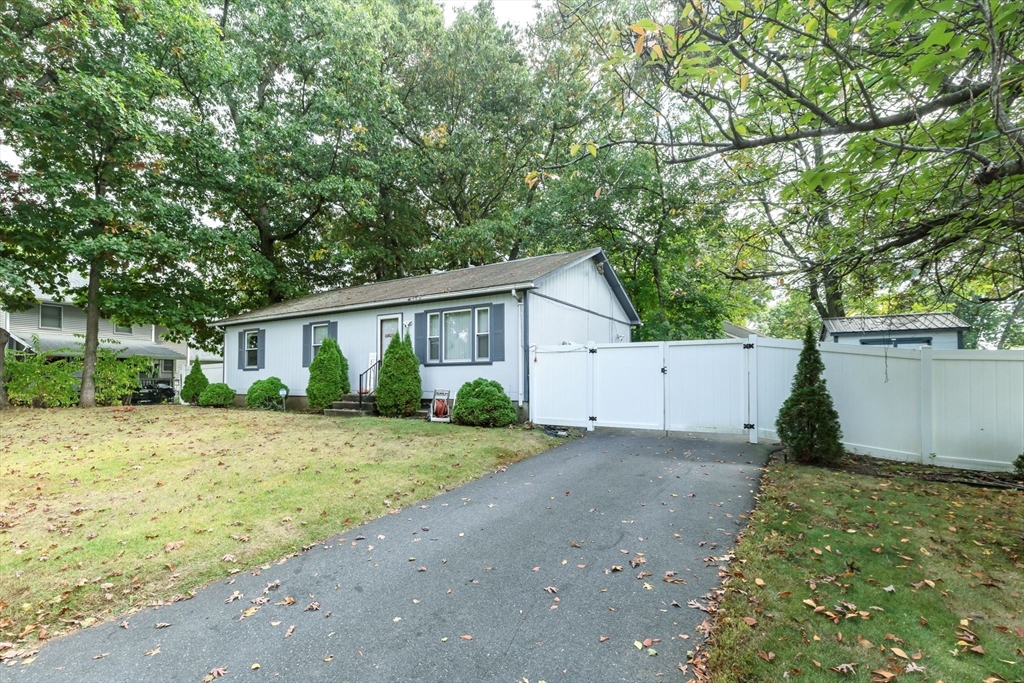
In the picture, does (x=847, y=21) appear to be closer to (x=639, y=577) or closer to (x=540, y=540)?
(x=639, y=577)

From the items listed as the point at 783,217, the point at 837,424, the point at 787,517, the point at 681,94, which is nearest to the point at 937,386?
the point at 837,424

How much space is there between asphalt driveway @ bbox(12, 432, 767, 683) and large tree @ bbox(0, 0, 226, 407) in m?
13.8

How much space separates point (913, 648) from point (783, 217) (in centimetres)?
460

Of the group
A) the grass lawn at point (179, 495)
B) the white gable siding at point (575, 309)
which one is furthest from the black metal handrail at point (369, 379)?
the white gable siding at point (575, 309)

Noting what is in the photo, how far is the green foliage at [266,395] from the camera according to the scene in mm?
15102

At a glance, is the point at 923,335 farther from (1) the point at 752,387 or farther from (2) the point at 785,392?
(1) the point at 752,387

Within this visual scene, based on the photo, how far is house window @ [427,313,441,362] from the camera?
41.3 feet

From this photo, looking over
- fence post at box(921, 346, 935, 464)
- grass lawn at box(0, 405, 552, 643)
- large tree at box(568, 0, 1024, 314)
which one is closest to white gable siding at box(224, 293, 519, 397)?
grass lawn at box(0, 405, 552, 643)

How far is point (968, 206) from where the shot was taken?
4254mm

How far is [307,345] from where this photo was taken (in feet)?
50.3

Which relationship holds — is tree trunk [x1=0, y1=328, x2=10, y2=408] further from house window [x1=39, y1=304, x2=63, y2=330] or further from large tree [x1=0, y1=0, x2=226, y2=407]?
house window [x1=39, y1=304, x2=63, y2=330]

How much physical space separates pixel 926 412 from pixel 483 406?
7.15m

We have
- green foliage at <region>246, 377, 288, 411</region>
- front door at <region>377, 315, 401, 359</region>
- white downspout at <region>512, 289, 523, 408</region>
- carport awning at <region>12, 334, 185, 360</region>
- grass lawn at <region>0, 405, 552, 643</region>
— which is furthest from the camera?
carport awning at <region>12, 334, 185, 360</region>

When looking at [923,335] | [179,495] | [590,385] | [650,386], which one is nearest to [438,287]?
[590,385]
